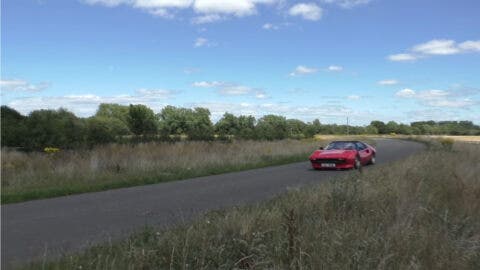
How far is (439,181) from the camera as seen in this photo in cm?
1238

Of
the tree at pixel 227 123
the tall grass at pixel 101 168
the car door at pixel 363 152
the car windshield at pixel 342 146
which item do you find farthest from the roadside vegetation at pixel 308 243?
the tree at pixel 227 123

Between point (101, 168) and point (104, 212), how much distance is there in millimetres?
7920

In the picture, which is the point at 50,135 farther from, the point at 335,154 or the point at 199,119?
the point at 199,119

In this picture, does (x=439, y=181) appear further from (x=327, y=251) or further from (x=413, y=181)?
(x=327, y=251)

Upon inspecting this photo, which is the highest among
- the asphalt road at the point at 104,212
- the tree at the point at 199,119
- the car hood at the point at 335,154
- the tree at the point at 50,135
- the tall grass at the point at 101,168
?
the tree at the point at 199,119

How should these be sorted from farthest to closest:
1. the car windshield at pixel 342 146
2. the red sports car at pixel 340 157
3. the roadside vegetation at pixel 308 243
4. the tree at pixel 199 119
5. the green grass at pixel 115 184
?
the tree at pixel 199 119, the car windshield at pixel 342 146, the red sports car at pixel 340 157, the green grass at pixel 115 184, the roadside vegetation at pixel 308 243

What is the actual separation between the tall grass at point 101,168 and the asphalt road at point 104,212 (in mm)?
1074

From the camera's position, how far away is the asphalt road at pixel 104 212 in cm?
669

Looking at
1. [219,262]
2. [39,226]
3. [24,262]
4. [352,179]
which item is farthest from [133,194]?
[219,262]

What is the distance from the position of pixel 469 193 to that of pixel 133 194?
7.84m

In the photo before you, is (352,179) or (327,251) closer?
(327,251)

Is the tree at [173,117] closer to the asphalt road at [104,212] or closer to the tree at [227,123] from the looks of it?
the tree at [227,123]

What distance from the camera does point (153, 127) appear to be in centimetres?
5544

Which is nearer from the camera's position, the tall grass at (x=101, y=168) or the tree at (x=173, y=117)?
the tall grass at (x=101, y=168)
